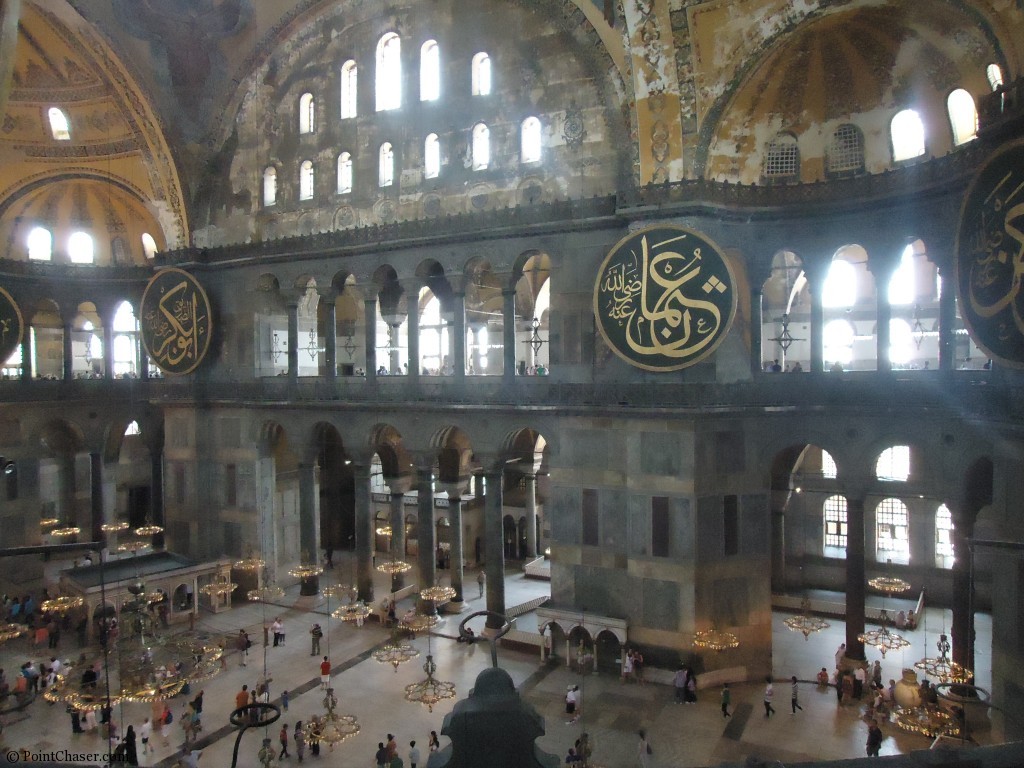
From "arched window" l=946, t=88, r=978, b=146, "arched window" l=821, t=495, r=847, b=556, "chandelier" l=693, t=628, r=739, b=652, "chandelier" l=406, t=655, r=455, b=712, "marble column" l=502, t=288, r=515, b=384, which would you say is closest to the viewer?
"chandelier" l=406, t=655, r=455, b=712

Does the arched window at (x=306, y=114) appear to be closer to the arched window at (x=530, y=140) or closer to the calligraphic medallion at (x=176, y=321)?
the calligraphic medallion at (x=176, y=321)

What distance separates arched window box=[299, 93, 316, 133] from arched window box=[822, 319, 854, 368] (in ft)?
51.1

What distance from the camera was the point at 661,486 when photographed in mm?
14422

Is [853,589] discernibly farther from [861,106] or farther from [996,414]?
[861,106]

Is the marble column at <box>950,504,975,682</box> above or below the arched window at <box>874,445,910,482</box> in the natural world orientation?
below

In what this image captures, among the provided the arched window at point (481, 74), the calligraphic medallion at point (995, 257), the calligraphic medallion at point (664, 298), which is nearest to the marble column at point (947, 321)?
the calligraphic medallion at point (995, 257)

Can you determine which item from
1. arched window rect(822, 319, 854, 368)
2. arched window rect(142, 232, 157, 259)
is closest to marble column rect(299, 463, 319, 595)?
arched window rect(142, 232, 157, 259)

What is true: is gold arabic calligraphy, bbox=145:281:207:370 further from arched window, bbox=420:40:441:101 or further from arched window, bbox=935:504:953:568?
arched window, bbox=935:504:953:568

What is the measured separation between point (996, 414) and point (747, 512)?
185 inches

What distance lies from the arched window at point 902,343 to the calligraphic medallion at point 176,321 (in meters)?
19.3

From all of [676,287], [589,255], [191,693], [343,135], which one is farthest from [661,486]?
[343,135]

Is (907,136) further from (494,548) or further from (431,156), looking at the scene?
(494,548)

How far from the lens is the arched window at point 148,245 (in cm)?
2327

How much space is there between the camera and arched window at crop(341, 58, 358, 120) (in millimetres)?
18547
